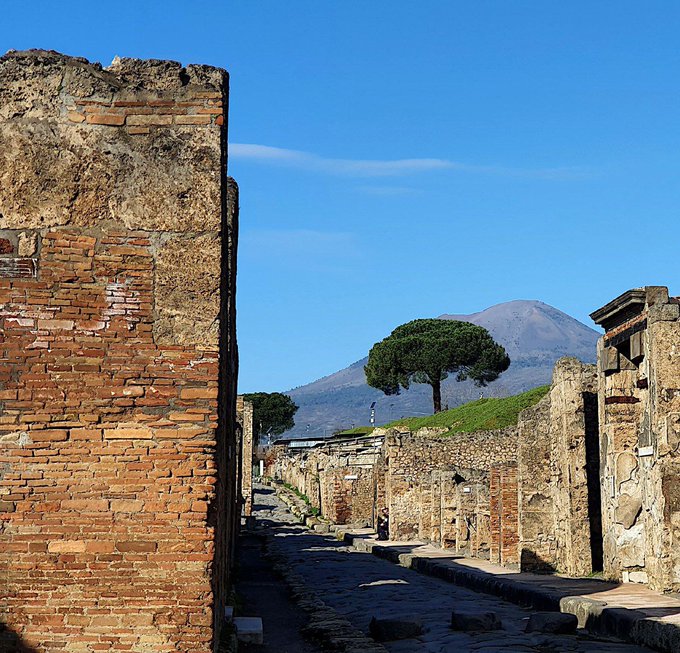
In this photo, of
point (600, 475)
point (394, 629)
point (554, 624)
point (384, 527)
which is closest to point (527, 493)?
point (600, 475)

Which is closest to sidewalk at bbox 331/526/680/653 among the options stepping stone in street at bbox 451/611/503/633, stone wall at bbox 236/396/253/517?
stepping stone in street at bbox 451/611/503/633

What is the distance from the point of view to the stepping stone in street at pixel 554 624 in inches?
382

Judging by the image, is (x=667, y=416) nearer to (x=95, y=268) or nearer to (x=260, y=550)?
(x=95, y=268)

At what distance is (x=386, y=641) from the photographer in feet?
32.3

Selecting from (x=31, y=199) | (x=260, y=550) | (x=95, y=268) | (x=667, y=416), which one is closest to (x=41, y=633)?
(x=95, y=268)

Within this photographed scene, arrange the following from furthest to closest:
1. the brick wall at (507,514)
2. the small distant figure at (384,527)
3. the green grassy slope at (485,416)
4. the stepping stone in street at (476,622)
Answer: the green grassy slope at (485,416), the small distant figure at (384,527), the brick wall at (507,514), the stepping stone in street at (476,622)

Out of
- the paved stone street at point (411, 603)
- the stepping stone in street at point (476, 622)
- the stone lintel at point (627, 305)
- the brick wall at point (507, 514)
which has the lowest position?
the paved stone street at point (411, 603)

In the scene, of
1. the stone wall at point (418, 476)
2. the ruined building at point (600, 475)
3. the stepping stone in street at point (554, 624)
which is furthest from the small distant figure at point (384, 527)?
the stepping stone in street at point (554, 624)

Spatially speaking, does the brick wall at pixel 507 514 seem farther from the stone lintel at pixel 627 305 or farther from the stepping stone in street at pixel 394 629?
the stepping stone in street at pixel 394 629

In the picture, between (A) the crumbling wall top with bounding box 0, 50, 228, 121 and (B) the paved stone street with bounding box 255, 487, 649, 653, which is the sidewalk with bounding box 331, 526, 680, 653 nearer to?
(B) the paved stone street with bounding box 255, 487, 649, 653

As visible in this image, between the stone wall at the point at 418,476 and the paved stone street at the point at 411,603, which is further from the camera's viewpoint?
the stone wall at the point at 418,476

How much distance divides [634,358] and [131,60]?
8.33 metres

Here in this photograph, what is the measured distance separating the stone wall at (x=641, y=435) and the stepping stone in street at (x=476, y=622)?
2520 mm

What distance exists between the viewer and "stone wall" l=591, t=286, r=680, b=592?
11.7 meters
